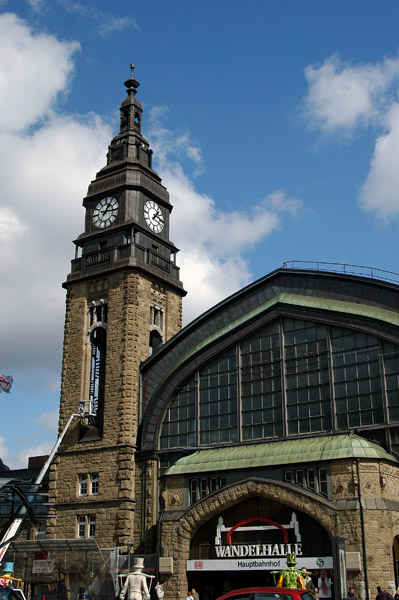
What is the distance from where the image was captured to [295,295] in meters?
39.8

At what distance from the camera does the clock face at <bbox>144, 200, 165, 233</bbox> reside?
48688 millimetres

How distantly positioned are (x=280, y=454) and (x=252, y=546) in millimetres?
4547

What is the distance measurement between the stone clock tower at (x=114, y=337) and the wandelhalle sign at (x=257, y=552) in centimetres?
585

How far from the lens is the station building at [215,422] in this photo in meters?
32.4

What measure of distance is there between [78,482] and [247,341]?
43.2 ft

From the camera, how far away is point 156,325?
4647 centimetres

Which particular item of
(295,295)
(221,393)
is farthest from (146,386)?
(295,295)

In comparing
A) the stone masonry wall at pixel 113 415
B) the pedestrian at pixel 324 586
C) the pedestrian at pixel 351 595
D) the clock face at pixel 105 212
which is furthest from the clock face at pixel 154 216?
the pedestrian at pixel 351 595

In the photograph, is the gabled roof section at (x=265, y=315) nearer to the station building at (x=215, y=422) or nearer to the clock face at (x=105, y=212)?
the station building at (x=215, y=422)

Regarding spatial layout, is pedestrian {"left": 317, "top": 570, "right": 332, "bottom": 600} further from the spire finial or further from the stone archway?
the spire finial

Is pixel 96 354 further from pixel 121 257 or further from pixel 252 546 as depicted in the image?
pixel 252 546

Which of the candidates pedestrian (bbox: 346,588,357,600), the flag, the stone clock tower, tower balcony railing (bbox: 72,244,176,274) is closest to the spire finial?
the stone clock tower

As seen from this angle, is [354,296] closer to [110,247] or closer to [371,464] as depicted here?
[371,464]

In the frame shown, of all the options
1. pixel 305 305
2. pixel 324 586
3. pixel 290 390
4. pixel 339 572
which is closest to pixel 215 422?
pixel 290 390
